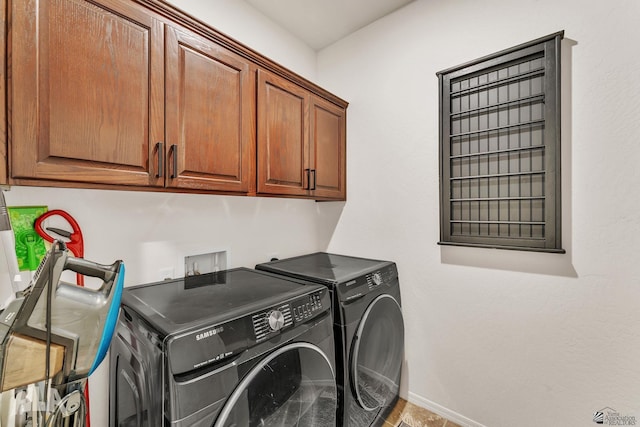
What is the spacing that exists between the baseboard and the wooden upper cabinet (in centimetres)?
151

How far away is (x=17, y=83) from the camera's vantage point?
2.69 ft

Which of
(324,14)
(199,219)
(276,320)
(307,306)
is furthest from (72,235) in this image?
(324,14)

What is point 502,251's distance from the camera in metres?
1.58

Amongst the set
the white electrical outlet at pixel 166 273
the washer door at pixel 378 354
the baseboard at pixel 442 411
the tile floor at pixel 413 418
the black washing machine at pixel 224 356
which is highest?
the white electrical outlet at pixel 166 273

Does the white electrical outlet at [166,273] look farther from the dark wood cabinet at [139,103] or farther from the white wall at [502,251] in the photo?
the white wall at [502,251]

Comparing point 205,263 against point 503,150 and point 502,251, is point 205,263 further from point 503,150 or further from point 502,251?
point 503,150

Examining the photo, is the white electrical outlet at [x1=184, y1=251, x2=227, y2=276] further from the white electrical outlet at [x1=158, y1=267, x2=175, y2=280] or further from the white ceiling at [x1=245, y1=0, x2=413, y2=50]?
the white ceiling at [x1=245, y1=0, x2=413, y2=50]

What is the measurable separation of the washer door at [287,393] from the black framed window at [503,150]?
1.10 metres

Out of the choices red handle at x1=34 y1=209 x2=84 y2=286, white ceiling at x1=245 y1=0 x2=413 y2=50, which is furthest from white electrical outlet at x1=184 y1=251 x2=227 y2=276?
white ceiling at x1=245 y1=0 x2=413 y2=50

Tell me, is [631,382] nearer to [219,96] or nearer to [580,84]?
[580,84]

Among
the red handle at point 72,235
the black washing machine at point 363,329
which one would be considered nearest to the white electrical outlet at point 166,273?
the red handle at point 72,235

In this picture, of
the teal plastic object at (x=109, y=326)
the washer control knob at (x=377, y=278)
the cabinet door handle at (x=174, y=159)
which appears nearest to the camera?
the teal plastic object at (x=109, y=326)

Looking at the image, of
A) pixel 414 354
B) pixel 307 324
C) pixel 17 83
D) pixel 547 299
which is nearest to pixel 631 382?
pixel 547 299

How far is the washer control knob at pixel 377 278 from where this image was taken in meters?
1.68
